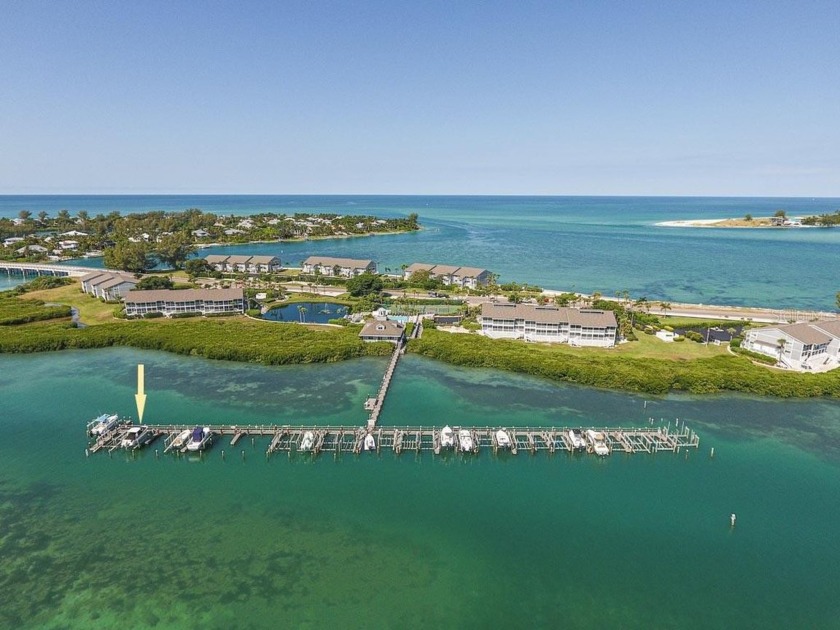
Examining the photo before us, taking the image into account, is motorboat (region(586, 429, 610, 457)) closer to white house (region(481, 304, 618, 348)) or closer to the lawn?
white house (region(481, 304, 618, 348))

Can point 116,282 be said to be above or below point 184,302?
above

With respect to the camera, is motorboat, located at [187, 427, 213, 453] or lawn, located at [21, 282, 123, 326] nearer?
motorboat, located at [187, 427, 213, 453]

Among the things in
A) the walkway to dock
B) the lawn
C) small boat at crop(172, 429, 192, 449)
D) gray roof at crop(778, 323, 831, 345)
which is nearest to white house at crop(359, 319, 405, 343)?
the walkway to dock

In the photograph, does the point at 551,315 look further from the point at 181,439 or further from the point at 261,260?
the point at 261,260

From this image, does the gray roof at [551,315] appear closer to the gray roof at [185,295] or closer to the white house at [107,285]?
the gray roof at [185,295]

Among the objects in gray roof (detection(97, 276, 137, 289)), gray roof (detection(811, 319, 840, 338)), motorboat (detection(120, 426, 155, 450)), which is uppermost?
gray roof (detection(811, 319, 840, 338))

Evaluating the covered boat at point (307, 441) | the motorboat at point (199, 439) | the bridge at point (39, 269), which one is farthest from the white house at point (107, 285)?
the covered boat at point (307, 441)

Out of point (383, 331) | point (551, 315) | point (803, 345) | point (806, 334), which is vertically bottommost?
point (383, 331)

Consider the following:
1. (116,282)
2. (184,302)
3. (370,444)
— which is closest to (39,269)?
(116,282)
